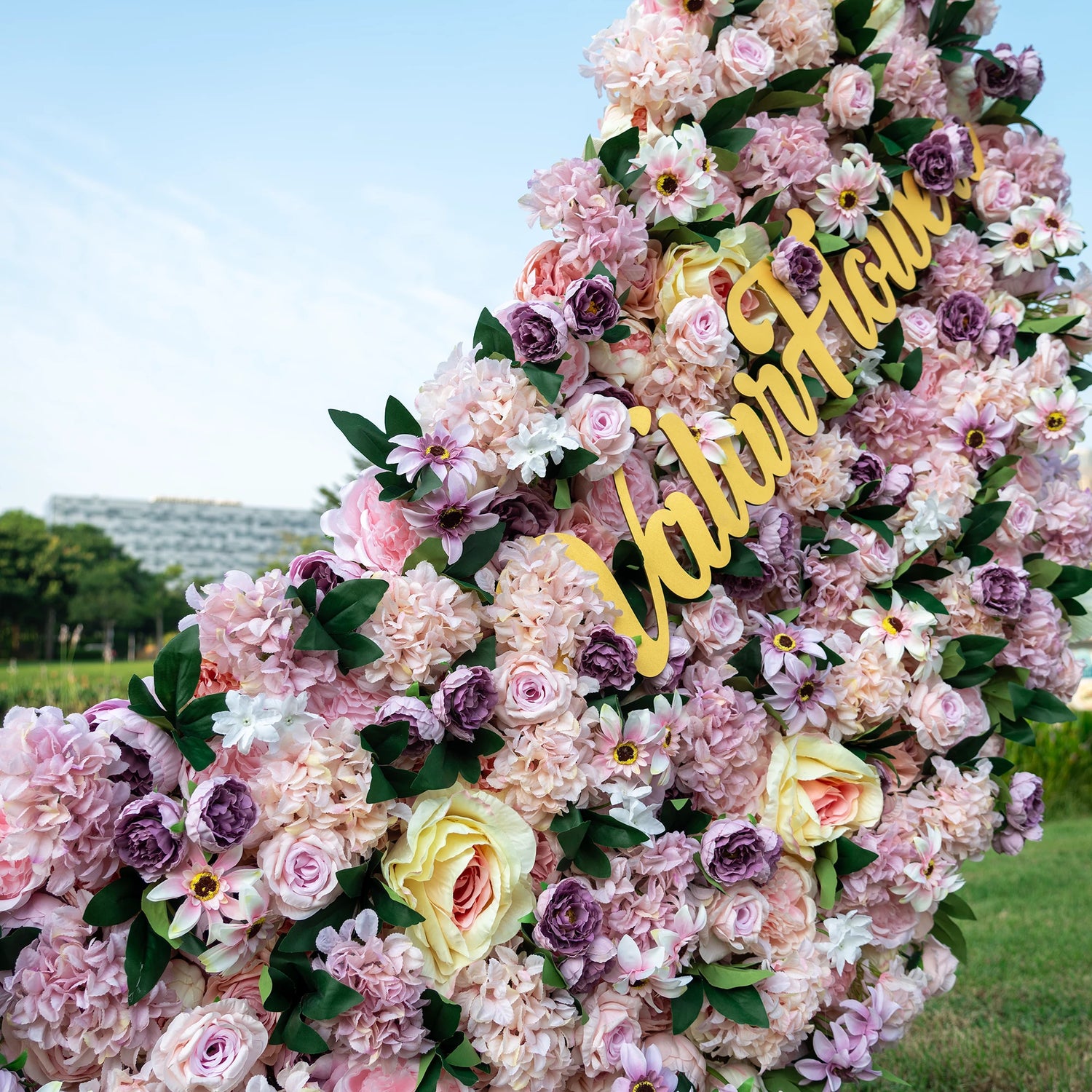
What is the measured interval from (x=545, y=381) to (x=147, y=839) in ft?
3.16

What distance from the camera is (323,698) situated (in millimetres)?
1503

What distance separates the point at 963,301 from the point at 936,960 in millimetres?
1654

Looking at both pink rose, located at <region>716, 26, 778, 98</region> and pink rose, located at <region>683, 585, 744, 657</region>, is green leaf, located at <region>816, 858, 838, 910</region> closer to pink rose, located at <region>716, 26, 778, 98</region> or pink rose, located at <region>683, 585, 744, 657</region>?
pink rose, located at <region>683, 585, 744, 657</region>

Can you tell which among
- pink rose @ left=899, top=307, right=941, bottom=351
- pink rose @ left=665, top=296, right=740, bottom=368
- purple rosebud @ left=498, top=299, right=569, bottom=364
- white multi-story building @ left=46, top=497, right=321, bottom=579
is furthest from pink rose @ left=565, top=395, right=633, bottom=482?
white multi-story building @ left=46, top=497, right=321, bottom=579

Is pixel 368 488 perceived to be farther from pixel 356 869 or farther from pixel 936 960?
pixel 936 960

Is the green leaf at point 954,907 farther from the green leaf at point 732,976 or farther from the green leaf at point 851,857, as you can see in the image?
the green leaf at point 732,976

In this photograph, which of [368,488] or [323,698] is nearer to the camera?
[323,698]

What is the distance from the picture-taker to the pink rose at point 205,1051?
1.29 m

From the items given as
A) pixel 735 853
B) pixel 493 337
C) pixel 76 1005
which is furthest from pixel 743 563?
pixel 76 1005

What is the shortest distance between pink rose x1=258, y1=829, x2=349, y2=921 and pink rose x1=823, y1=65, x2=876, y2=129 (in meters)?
2.02

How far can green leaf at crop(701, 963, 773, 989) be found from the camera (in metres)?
1.70

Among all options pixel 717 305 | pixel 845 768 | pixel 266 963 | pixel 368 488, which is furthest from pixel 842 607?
pixel 266 963

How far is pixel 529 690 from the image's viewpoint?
1534 mm

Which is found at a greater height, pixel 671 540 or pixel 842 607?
pixel 671 540
